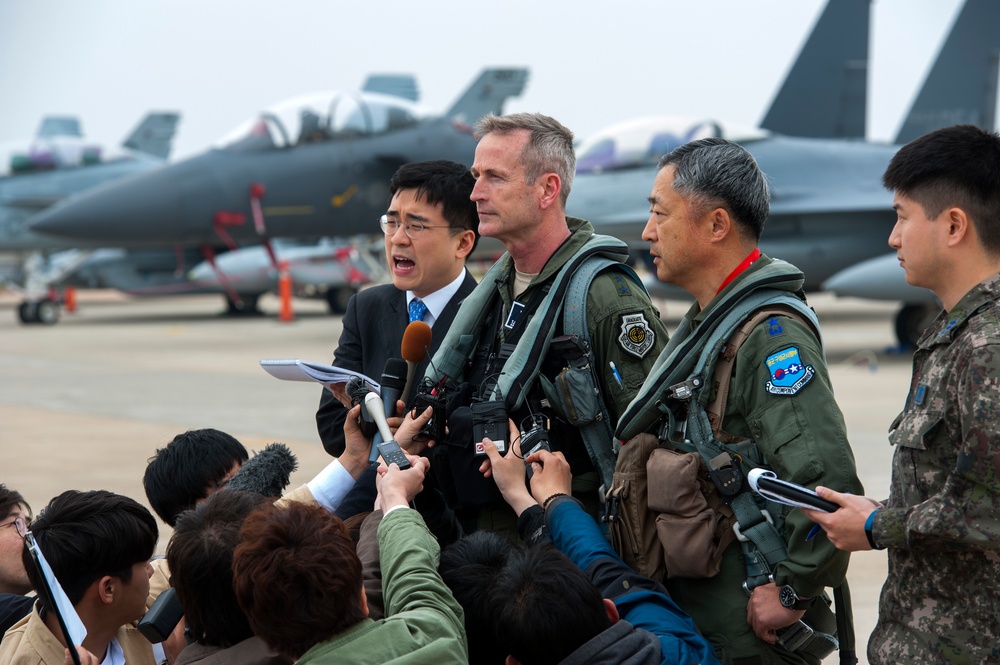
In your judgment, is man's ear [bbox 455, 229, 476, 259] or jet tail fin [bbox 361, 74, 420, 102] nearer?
man's ear [bbox 455, 229, 476, 259]

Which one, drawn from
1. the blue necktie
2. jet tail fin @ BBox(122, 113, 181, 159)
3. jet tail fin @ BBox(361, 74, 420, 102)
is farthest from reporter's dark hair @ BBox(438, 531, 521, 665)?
jet tail fin @ BBox(122, 113, 181, 159)

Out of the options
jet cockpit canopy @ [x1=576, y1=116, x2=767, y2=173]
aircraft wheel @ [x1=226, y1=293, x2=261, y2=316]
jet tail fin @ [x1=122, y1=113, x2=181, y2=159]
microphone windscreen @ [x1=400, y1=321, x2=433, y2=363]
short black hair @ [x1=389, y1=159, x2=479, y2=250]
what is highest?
short black hair @ [x1=389, y1=159, x2=479, y2=250]

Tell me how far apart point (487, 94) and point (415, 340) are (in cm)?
2336

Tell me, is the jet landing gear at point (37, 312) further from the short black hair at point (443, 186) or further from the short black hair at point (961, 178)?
the short black hair at point (961, 178)

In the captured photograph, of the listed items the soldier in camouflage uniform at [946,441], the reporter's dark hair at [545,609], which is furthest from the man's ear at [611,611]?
the soldier in camouflage uniform at [946,441]

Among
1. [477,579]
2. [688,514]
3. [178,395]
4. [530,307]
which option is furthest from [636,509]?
[178,395]

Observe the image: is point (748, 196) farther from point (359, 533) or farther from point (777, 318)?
point (359, 533)

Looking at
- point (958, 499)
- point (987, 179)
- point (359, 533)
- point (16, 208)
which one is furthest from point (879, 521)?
point (16, 208)

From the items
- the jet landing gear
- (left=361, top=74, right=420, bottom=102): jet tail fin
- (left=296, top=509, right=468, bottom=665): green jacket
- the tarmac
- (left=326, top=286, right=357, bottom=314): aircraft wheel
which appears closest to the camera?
(left=296, top=509, right=468, bottom=665): green jacket

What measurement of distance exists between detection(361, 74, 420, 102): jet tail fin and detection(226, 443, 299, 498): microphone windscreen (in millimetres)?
28469

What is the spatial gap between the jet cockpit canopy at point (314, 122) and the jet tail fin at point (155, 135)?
64.4 feet

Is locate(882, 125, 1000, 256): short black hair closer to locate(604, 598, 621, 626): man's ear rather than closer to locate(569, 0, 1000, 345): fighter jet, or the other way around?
locate(604, 598, 621, 626): man's ear

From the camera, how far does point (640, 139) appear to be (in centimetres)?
1558

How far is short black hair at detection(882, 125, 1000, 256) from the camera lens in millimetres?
2215
